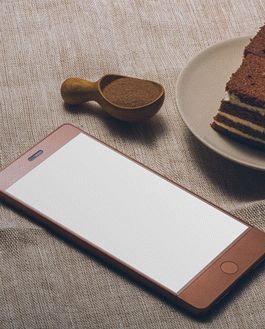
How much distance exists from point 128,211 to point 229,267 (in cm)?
14

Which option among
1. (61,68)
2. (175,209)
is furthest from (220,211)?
(61,68)

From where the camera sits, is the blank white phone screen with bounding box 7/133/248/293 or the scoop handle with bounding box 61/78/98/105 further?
the scoop handle with bounding box 61/78/98/105

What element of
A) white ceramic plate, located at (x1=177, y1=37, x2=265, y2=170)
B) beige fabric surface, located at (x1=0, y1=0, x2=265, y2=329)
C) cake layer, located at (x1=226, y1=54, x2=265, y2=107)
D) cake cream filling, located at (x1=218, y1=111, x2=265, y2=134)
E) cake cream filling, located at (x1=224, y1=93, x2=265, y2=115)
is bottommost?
beige fabric surface, located at (x1=0, y1=0, x2=265, y2=329)

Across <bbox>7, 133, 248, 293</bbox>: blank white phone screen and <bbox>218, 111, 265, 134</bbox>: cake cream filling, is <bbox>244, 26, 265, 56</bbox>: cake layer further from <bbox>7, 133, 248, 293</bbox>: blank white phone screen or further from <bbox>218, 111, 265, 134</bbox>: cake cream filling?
<bbox>7, 133, 248, 293</bbox>: blank white phone screen

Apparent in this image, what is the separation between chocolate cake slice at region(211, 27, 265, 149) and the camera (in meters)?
1.12

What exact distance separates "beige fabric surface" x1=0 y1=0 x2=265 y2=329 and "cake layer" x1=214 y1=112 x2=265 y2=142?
5 cm

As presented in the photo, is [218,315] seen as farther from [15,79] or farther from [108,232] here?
[15,79]

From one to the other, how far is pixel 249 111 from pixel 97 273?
0.31m

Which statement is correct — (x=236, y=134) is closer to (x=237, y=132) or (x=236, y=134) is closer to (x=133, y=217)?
(x=237, y=132)

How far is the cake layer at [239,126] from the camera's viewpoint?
1.13m

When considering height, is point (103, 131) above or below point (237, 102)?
below

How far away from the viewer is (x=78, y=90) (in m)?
1.17

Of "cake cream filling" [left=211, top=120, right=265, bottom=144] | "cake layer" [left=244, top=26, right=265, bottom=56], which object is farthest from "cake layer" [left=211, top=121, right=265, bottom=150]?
"cake layer" [left=244, top=26, right=265, bottom=56]

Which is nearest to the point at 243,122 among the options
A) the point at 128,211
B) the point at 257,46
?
the point at 257,46
